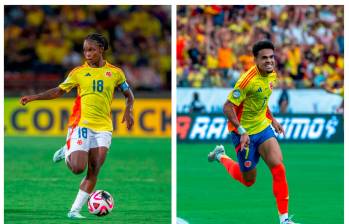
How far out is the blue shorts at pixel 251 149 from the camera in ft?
25.5

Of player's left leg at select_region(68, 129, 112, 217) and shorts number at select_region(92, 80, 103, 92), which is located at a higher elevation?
shorts number at select_region(92, 80, 103, 92)

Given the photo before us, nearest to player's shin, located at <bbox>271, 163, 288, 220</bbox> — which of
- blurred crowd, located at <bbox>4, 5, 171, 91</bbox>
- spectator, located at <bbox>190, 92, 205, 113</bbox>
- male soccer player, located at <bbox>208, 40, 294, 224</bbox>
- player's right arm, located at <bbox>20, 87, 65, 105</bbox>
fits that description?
male soccer player, located at <bbox>208, 40, 294, 224</bbox>

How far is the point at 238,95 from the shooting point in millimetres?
7617

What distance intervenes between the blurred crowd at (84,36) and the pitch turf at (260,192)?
575 centimetres

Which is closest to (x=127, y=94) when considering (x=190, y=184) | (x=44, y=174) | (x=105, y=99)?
(x=105, y=99)

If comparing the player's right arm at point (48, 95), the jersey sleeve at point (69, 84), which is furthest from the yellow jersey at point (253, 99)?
the player's right arm at point (48, 95)

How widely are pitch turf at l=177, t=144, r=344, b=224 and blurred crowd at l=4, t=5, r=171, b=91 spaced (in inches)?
226

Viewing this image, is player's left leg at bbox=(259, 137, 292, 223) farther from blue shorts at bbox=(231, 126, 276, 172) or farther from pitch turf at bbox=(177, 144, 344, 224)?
pitch turf at bbox=(177, 144, 344, 224)

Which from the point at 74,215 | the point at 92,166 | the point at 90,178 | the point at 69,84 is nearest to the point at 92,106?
the point at 69,84

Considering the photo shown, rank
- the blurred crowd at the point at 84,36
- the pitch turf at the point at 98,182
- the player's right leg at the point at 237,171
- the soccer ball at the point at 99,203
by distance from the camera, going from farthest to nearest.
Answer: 1. the blurred crowd at the point at 84,36
2. the pitch turf at the point at 98,182
3. the player's right leg at the point at 237,171
4. the soccer ball at the point at 99,203

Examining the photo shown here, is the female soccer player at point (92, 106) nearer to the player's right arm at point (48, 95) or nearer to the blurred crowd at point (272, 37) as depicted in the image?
the player's right arm at point (48, 95)

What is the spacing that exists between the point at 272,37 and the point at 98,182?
831cm

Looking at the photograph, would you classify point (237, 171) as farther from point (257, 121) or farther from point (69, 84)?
point (69, 84)

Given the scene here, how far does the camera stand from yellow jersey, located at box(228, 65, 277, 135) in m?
7.66
